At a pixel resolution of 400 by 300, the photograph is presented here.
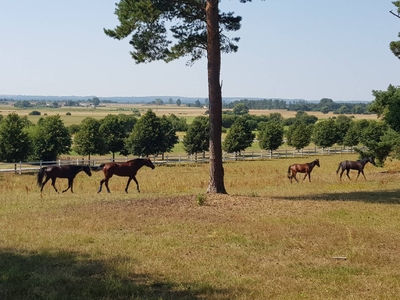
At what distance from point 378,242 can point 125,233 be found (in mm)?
6293

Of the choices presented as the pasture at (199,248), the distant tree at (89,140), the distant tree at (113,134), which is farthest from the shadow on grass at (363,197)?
the distant tree at (113,134)

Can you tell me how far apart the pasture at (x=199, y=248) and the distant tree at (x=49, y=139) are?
1442 inches

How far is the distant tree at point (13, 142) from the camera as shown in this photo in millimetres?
48156

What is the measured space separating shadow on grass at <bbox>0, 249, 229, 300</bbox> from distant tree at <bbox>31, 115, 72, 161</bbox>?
4643cm

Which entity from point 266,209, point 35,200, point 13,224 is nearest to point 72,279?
point 13,224

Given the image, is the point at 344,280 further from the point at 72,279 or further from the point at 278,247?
the point at 72,279

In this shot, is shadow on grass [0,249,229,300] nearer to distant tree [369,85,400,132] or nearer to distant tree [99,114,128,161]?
distant tree [369,85,400,132]

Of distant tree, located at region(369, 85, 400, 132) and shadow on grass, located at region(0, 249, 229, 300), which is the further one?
distant tree, located at region(369, 85, 400, 132)

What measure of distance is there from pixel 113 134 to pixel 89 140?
227 inches

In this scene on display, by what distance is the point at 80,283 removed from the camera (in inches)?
323

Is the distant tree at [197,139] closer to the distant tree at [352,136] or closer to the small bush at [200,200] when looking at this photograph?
the distant tree at [352,136]

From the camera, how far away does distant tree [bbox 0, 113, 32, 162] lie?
1896 inches

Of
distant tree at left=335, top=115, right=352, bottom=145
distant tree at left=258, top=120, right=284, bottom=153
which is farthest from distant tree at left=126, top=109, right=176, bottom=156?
distant tree at left=335, top=115, right=352, bottom=145

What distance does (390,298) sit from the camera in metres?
7.69
